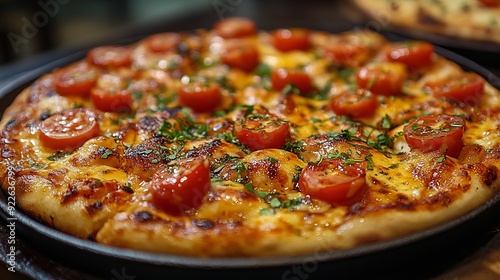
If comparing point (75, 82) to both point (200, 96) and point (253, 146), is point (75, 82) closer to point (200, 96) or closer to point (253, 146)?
point (200, 96)

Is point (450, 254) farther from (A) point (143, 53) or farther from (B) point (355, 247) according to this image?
(A) point (143, 53)

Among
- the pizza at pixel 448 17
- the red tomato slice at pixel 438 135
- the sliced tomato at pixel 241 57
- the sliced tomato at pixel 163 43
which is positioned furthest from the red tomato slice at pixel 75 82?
the pizza at pixel 448 17

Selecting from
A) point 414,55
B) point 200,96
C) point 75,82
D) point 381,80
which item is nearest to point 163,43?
point 75,82

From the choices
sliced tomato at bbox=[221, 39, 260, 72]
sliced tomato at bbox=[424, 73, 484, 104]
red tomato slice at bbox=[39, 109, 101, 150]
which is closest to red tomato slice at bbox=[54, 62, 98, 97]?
red tomato slice at bbox=[39, 109, 101, 150]

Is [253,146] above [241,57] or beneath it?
above

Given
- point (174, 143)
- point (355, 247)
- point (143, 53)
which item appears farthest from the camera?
point (143, 53)

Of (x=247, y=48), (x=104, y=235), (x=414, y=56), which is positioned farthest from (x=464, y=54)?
(x=104, y=235)
